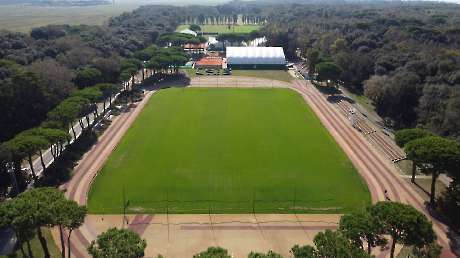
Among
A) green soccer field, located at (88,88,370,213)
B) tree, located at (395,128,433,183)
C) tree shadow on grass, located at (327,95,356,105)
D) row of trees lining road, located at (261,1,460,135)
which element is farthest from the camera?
tree shadow on grass, located at (327,95,356,105)

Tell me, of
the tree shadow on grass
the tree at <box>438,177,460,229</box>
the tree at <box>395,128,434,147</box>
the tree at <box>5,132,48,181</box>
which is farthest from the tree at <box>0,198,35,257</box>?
the tree shadow on grass

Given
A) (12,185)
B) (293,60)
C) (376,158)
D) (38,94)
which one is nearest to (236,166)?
(376,158)

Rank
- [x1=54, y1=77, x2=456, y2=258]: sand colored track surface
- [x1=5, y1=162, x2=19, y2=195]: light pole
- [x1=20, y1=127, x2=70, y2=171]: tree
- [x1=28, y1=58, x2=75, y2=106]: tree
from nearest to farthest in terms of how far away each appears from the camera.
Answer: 1. [x1=54, y1=77, x2=456, y2=258]: sand colored track surface
2. [x1=5, y1=162, x2=19, y2=195]: light pole
3. [x1=20, y1=127, x2=70, y2=171]: tree
4. [x1=28, y1=58, x2=75, y2=106]: tree

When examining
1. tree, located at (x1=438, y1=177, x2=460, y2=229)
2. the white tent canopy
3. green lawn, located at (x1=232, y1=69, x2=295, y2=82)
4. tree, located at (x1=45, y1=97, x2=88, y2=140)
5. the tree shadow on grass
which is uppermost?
the white tent canopy

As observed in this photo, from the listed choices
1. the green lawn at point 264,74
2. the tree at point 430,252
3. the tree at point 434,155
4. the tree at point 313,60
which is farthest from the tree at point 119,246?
the tree at point 313,60

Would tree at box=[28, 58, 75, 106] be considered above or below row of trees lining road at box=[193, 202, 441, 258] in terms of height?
above

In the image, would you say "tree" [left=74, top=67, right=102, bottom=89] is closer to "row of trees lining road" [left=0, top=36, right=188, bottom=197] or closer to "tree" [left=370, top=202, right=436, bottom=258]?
"row of trees lining road" [left=0, top=36, right=188, bottom=197]

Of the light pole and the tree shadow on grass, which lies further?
the tree shadow on grass

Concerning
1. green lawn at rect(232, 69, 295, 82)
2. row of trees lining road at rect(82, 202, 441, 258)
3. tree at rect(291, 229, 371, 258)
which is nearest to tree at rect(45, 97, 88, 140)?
row of trees lining road at rect(82, 202, 441, 258)
